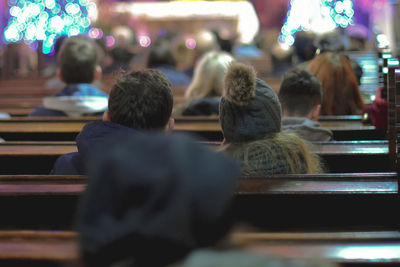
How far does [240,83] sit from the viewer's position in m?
2.24

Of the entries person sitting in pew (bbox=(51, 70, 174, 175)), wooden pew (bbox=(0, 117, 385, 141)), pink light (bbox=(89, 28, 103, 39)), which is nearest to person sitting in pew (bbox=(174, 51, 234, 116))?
wooden pew (bbox=(0, 117, 385, 141))

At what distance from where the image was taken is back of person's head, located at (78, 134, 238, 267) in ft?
2.97

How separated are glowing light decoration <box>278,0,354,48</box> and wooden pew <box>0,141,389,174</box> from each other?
11.6m

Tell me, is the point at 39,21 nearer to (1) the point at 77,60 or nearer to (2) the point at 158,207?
(1) the point at 77,60

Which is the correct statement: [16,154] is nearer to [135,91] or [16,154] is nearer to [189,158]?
[135,91]

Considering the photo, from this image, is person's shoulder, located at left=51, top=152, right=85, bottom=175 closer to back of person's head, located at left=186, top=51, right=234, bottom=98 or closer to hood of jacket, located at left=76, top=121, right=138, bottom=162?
hood of jacket, located at left=76, top=121, right=138, bottom=162

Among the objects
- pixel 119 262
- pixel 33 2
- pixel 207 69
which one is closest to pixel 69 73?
pixel 207 69

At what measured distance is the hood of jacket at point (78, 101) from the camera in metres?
3.85

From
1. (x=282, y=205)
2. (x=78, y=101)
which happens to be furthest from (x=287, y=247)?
(x=78, y=101)

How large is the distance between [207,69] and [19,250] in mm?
2623

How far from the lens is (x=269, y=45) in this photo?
13.8m

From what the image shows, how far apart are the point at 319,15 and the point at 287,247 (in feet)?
45.0

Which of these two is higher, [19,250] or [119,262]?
[119,262]

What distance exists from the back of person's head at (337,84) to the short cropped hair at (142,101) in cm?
214
